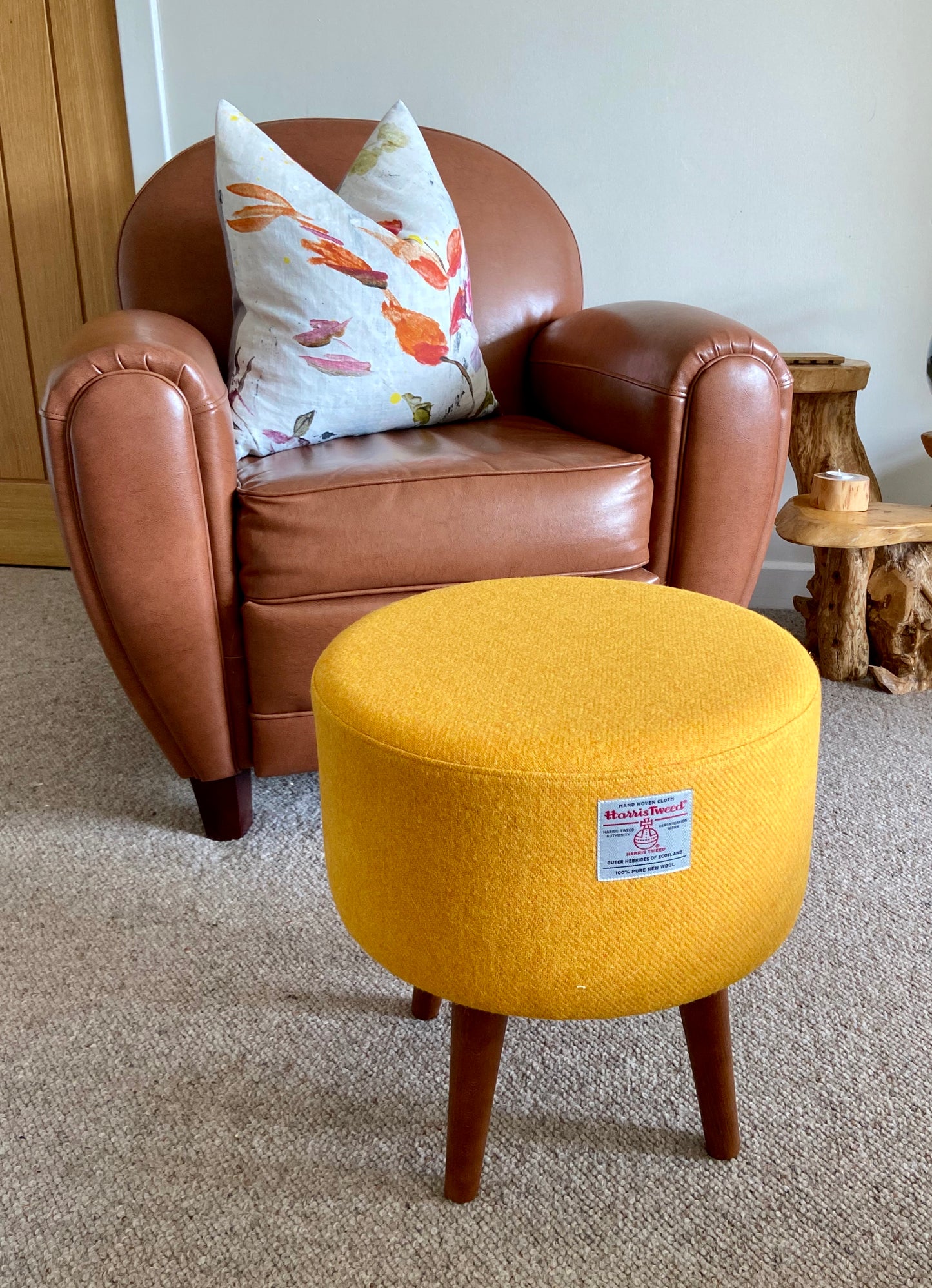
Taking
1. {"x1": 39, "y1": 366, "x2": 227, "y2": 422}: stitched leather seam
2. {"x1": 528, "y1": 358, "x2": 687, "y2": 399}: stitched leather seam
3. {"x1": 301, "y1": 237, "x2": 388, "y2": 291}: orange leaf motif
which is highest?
{"x1": 301, "y1": 237, "x2": 388, "y2": 291}: orange leaf motif

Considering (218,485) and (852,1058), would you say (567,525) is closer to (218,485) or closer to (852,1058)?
(218,485)

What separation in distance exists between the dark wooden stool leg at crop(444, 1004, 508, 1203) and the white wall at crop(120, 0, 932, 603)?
70.3 inches

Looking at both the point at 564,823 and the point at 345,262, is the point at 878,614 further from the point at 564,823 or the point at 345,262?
the point at 564,823

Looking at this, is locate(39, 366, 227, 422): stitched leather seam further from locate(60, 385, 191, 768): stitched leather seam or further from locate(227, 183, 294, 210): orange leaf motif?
locate(227, 183, 294, 210): orange leaf motif

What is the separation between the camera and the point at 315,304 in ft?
4.92

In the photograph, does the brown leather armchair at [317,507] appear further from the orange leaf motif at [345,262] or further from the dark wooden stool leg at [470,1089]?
the dark wooden stool leg at [470,1089]

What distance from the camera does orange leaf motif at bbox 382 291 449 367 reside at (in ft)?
5.08

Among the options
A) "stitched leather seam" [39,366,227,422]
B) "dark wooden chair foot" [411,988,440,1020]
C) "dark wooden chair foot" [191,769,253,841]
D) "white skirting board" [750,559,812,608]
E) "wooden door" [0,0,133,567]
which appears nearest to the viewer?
"dark wooden chair foot" [411,988,440,1020]

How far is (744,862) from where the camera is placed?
763 millimetres

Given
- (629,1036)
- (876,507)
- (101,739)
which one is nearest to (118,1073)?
(629,1036)

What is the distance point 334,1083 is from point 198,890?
384mm

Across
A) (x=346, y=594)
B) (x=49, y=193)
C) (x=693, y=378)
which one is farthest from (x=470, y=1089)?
(x=49, y=193)

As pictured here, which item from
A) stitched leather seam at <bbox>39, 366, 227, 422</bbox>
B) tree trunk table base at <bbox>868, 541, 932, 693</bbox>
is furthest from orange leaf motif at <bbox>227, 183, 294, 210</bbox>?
tree trunk table base at <bbox>868, 541, 932, 693</bbox>

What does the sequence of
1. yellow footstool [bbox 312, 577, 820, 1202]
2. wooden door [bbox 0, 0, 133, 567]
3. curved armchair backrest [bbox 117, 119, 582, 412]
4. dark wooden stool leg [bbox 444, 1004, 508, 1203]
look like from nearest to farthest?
yellow footstool [bbox 312, 577, 820, 1202], dark wooden stool leg [bbox 444, 1004, 508, 1203], curved armchair backrest [bbox 117, 119, 582, 412], wooden door [bbox 0, 0, 133, 567]
